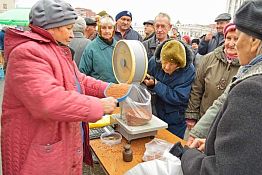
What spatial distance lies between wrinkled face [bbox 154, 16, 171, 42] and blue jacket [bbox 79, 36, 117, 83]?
844mm

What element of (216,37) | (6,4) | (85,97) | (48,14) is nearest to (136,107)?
(85,97)

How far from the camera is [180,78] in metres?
2.10

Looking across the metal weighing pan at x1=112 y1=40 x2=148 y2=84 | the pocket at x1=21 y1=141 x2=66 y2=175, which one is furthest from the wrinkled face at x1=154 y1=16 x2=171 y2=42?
the pocket at x1=21 y1=141 x2=66 y2=175

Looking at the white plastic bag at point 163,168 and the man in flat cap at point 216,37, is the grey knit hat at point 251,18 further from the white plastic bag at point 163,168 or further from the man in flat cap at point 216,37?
the man in flat cap at point 216,37

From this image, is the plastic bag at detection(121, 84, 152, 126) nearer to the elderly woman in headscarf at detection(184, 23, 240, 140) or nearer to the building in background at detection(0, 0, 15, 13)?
the elderly woman in headscarf at detection(184, 23, 240, 140)

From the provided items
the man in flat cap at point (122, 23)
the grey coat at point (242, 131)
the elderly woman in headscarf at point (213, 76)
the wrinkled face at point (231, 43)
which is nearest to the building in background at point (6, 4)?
the man in flat cap at point (122, 23)

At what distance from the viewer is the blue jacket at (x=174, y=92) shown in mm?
2074

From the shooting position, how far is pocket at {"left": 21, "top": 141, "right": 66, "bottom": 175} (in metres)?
1.18

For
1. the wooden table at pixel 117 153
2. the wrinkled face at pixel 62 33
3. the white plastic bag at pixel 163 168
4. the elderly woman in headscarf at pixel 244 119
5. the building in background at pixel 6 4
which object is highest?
the building in background at pixel 6 4

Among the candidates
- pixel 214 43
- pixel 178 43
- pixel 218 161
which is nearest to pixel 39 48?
pixel 218 161

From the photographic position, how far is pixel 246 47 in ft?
2.80

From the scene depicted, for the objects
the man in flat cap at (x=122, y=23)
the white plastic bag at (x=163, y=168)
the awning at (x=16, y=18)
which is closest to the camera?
the white plastic bag at (x=163, y=168)

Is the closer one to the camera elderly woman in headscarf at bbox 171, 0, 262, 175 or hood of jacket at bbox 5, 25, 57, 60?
elderly woman in headscarf at bbox 171, 0, 262, 175

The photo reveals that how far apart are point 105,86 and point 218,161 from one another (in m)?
1.03
